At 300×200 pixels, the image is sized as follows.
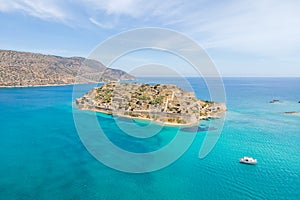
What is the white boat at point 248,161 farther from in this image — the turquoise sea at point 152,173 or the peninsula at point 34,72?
the peninsula at point 34,72

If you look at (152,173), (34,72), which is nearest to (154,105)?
(152,173)

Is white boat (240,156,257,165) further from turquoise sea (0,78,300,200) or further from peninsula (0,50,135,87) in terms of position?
peninsula (0,50,135,87)

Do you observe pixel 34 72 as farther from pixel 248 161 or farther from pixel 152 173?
pixel 248 161

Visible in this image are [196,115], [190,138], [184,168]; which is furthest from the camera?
[196,115]

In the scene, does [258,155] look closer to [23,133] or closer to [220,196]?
[220,196]

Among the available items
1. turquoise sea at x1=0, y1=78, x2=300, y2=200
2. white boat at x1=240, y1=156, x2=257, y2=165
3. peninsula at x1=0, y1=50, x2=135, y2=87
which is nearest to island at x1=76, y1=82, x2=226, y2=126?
turquoise sea at x1=0, y1=78, x2=300, y2=200

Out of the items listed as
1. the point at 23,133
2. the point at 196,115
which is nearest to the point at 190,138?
the point at 196,115

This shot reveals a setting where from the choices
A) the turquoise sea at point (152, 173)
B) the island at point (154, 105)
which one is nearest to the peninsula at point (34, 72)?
the island at point (154, 105)

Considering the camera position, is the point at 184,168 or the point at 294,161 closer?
the point at 184,168
